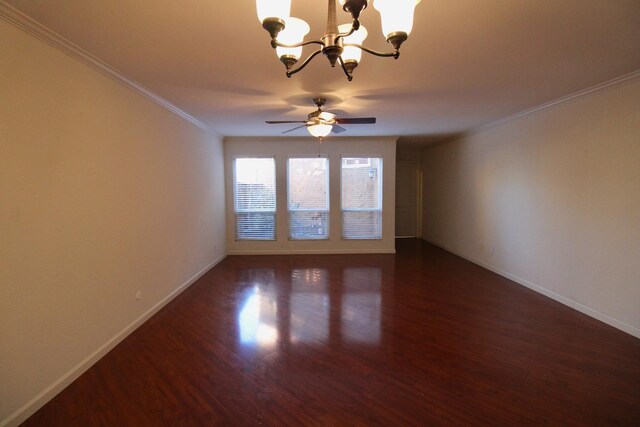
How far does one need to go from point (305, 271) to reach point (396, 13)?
4.26 metres

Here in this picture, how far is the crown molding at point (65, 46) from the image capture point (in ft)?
5.46

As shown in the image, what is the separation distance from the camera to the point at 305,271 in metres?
4.91

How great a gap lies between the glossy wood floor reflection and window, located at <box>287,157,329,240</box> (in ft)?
7.93

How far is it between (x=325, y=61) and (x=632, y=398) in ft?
11.1

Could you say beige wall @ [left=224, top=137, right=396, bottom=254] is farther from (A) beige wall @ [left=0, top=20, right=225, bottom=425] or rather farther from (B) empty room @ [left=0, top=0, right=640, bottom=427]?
(A) beige wall @ [left=0, top=20, right=225, bottom=425]

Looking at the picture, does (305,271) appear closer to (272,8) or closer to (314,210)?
(314,210)

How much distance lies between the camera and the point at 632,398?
193cm

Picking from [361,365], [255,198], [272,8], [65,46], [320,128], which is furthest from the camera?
[255,198]

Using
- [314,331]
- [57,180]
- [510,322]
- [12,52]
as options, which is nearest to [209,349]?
[314,331]

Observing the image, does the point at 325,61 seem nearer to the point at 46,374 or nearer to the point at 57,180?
the point at 57,180

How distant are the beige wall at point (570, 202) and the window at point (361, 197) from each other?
192 centimetres

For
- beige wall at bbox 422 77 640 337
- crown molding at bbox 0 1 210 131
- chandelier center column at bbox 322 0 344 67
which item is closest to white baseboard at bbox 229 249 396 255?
beige wall at bbox 422 77 640 337

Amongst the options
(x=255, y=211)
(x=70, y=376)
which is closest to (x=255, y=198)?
(x=255, y=211)

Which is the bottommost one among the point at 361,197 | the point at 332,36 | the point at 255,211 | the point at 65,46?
the point at 255,211
